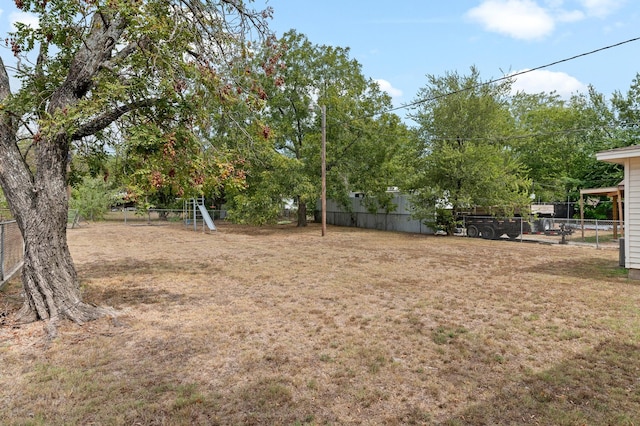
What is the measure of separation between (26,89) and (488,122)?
16.7 metres

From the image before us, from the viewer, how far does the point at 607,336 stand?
14.7 ft

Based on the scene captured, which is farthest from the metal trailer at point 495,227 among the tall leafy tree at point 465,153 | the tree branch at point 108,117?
the tree branch at point 108,117

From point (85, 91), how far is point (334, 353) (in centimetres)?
483

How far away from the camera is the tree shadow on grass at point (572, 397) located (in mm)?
2775

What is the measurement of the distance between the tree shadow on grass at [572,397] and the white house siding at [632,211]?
5.13 meters

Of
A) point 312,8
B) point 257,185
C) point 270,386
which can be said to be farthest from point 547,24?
point 257,185

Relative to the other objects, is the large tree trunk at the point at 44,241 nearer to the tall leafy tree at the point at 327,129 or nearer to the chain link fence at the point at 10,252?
the chain link fence at the point at 10,252

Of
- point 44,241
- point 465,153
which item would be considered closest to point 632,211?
point 465,153

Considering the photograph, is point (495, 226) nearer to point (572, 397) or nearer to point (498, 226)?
point (498, 226)

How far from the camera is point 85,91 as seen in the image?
208 inches

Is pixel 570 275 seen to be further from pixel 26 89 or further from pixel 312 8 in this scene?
pixel 26 89

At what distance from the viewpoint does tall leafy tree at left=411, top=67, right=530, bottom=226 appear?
52.7 ft

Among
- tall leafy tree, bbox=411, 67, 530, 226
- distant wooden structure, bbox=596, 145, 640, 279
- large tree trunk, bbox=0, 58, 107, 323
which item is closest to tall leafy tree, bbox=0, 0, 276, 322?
large tree trunk, bbox=0, 58, 107, 323

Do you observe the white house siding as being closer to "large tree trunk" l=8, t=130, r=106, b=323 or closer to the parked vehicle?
the parked vehicle
